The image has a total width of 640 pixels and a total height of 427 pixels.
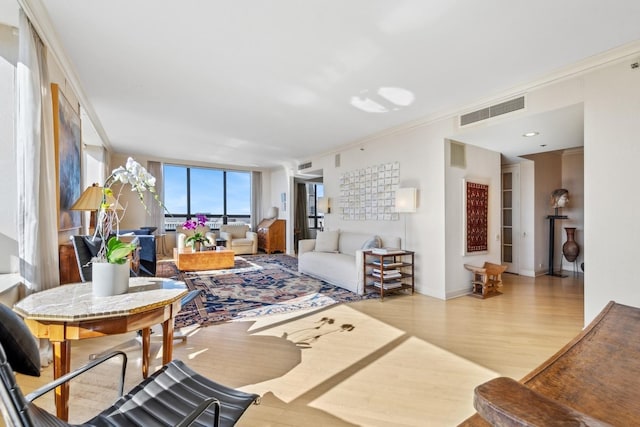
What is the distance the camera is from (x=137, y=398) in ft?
4.11

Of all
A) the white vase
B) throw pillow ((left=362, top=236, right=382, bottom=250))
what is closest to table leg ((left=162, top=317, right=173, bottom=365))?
the white vase

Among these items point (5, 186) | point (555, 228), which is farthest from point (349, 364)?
point (555, 228)

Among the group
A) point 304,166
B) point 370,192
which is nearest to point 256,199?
point 304,166

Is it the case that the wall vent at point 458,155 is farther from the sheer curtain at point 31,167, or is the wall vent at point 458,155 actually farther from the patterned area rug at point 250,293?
the sheer curtain at point 31,167

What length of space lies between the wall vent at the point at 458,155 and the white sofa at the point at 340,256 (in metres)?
1.49

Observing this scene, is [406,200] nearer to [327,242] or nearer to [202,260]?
[327,242]

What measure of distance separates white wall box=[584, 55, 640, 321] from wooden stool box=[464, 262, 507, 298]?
143 centimetres

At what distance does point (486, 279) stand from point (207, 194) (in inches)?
328

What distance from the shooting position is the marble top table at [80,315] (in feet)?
4.50

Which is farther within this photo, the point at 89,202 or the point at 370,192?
the point at 370,192

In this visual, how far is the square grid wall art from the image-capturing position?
5.13 m

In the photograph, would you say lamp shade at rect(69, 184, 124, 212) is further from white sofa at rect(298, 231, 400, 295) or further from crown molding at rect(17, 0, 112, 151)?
white sofa at rect(298, 231, 400, 295)

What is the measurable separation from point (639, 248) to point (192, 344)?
413 centimetres

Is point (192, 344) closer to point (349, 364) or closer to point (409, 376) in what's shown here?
point (349, 364)
